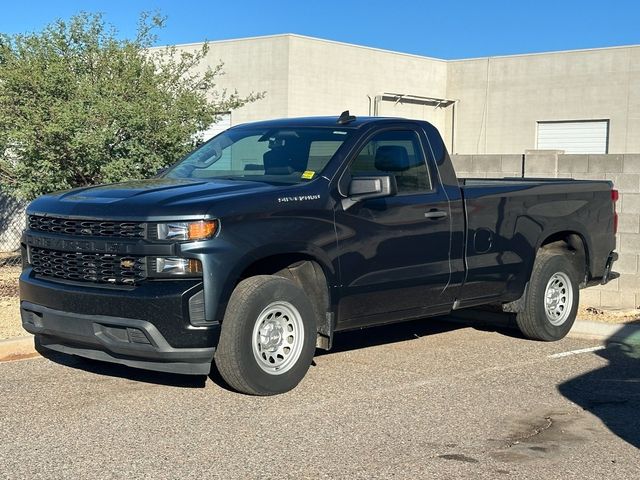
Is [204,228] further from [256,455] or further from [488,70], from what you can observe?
[488,70]

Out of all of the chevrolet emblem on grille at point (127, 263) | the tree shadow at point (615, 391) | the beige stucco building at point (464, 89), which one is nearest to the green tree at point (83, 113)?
the chevrolet emblem on grille at point (127, 263)

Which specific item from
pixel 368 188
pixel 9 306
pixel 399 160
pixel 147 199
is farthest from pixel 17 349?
pixel 399 160

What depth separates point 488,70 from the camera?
119 ft

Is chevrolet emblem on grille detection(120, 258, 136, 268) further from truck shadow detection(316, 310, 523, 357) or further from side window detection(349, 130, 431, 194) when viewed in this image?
truck shadow detection(316, 310, 523, 357)

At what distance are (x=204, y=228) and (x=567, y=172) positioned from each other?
6655 mm

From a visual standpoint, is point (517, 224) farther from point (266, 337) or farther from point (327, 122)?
point (266, 337)

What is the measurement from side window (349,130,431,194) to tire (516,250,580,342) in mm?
1778

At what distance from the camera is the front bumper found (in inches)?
227

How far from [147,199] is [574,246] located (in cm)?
478

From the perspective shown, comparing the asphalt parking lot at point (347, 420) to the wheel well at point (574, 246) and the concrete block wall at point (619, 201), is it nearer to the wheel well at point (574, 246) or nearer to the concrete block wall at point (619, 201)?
the wheel well at point (574, 246)

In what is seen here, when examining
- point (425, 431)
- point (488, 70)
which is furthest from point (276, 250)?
point (488, 70)

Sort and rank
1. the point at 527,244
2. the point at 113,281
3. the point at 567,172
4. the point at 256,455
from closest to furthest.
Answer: the point at 256,455 → the point at 113,281 → the point at 527,244 → the point at 567,172

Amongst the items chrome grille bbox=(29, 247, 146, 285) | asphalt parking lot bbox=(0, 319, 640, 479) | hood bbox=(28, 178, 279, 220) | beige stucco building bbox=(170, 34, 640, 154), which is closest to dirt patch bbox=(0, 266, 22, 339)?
asphalt parking lot bbox=(0, 319, 640, 479)

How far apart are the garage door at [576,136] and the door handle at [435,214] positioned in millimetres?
27811
